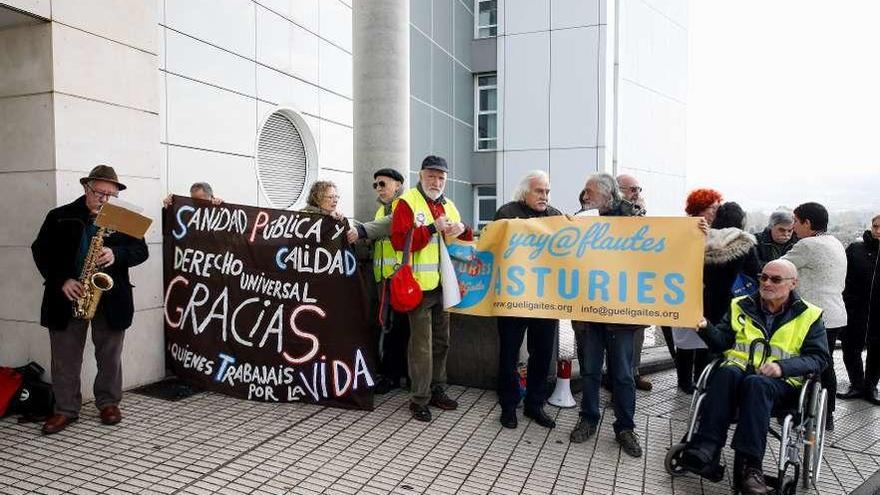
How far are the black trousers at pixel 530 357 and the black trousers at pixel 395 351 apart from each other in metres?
1.09

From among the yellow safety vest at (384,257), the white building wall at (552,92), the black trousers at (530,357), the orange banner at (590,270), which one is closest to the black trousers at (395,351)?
the yellow safety vest at (384,257)

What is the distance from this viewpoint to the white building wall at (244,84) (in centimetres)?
662

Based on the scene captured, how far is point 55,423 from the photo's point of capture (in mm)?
4711

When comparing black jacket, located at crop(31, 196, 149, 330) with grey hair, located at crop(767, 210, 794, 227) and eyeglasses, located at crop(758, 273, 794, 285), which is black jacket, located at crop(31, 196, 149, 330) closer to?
eyeglasses, located at crop(758, 273, 794, 285)

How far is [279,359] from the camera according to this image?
214 inches

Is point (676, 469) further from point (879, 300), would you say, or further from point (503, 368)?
point (879, 300)

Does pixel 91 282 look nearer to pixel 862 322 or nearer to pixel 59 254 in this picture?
pixel 59 254

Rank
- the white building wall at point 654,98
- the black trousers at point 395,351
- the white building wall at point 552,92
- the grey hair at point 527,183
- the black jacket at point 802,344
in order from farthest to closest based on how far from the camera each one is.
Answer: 1. the white building wall at point 654,98
2. the white building wall at point 552,92
3. the black trousers at point 395,351
4. the grey hair at point 527,183
5. the black jacket at point 802,344

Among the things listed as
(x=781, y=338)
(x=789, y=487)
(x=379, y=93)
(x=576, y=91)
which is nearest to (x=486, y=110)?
(x=576, y=91)

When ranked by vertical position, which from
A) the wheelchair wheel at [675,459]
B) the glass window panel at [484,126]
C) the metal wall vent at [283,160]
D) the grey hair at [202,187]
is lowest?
the wheelchair wheel at [675,459]

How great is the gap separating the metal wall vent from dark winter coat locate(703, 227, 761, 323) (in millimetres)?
5346

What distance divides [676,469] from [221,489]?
290 centimetres

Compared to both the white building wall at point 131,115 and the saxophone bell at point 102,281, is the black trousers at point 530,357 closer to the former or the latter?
the saxophone bell at point 102,281

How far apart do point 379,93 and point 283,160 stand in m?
2.20
